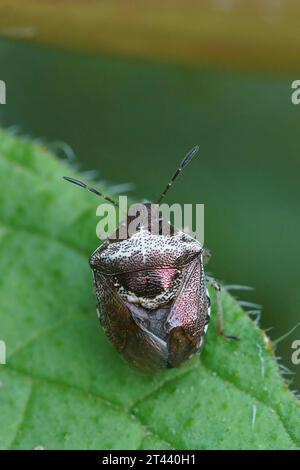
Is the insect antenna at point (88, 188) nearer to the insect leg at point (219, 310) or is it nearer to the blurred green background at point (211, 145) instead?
the blurred green background at point (211, 145)

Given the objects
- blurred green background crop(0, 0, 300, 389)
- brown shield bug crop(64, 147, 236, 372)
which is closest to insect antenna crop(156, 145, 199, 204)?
brown shield bug crop(64, 147, 236, 372)

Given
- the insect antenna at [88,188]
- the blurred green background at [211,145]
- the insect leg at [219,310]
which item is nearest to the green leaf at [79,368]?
the insect leg at [219,310]

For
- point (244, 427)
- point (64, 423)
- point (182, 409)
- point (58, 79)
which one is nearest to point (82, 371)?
point (64, 423)

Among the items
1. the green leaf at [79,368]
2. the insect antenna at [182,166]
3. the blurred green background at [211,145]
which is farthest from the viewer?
the blurred green background at [211,145]

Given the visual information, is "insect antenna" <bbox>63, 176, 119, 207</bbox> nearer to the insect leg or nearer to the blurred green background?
the blurred green background

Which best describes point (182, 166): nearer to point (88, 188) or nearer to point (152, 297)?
point (88, 188)

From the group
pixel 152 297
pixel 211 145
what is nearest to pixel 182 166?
pixel 152 297
